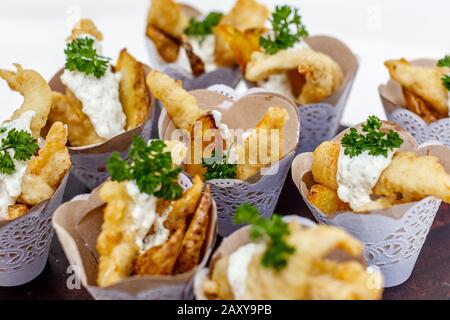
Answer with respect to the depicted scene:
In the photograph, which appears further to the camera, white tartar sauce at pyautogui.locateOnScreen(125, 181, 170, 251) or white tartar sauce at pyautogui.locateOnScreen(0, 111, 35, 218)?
white tartar sauce at pyautogui.locateOnScreen(0, 111, 35, 218)

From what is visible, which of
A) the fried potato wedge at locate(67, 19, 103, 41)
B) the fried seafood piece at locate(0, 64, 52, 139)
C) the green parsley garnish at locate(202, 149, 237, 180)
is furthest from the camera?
the fried potato wedge at locate(67, 19, 103, 41)

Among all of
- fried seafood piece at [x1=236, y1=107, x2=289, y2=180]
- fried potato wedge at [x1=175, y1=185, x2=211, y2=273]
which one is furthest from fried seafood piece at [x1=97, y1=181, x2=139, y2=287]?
fried seafood piece at [x1=236, y1=107, x2=289, y2=180]

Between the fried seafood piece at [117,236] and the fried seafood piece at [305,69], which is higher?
the fried seafood piece at [305,69]

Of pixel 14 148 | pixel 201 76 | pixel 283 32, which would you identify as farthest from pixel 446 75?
pixel 14 148

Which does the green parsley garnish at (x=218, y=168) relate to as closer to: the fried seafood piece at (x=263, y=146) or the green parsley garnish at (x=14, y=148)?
the fried seafood piece at (x=263, y=146)

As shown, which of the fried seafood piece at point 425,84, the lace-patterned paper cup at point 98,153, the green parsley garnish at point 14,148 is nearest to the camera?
the green parsley garnish at point 14,148

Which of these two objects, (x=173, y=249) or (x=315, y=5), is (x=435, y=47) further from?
(x=173, y=249)

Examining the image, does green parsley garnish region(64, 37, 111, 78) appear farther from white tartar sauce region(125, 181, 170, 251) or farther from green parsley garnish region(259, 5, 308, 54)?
white tartar sauce region(125, 181, 170, 251)

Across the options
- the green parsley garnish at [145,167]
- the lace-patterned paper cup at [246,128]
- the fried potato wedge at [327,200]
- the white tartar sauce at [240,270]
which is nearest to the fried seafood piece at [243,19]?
the lace-patterned paper cup at [246,128]
